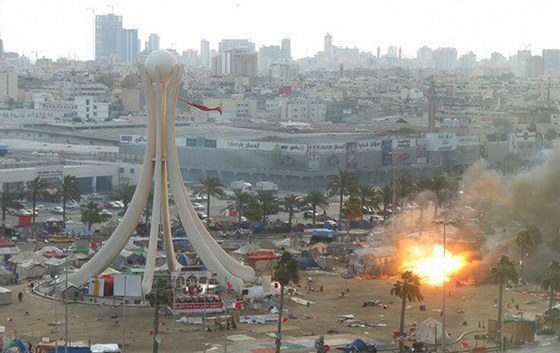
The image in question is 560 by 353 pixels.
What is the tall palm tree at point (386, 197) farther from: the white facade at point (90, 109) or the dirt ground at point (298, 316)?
the white facade at point (90, 109)

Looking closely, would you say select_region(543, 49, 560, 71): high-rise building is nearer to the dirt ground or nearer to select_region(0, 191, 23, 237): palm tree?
select_region(0, 191, 23, 237): palm tree

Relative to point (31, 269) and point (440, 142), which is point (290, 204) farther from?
point (440, 142)

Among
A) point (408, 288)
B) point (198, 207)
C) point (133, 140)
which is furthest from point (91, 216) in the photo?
point (133, 140)

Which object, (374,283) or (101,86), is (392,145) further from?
(101,86)

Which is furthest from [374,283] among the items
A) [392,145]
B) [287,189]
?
[392,145]

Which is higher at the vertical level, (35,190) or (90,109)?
(90,109)

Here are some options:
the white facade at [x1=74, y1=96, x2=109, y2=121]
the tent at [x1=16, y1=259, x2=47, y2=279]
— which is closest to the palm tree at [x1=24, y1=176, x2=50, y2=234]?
the tent at [x1=16, y1=259, x2=47, y2=279]
